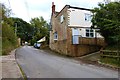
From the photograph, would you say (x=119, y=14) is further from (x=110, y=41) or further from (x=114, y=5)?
(x=110, y=41)

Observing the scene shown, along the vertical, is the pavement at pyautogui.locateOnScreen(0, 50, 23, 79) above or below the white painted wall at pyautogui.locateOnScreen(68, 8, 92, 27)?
below

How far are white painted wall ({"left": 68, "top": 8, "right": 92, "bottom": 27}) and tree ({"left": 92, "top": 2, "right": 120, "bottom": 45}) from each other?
7.04 metres

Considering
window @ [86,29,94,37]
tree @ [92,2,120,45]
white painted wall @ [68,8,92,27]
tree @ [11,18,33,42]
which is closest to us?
tree @ [92,2,120,45]

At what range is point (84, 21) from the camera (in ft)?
119

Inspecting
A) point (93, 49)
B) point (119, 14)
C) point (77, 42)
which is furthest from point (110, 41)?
point (119, 14)

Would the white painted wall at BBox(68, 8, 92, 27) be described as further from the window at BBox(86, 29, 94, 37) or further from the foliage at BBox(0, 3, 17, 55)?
the foliage at BBox(0, 3, 17, 55)

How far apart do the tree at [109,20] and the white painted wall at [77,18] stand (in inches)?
277

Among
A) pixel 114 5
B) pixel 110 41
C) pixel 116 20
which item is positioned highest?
pixel 114 5

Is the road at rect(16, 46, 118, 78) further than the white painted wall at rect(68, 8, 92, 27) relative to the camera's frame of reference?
No

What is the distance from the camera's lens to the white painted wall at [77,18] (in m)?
34.7

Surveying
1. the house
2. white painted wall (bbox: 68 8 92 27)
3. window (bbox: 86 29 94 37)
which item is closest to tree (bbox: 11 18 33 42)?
the house

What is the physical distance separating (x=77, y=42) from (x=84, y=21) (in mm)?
4604

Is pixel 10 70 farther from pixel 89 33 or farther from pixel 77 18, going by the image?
pixel 89 33

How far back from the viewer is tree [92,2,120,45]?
20.4m
